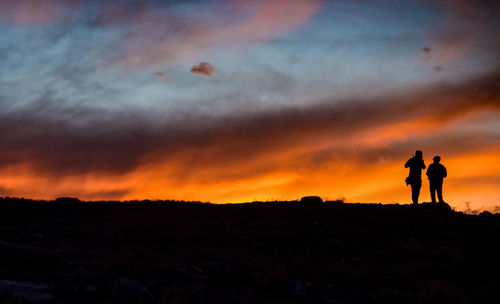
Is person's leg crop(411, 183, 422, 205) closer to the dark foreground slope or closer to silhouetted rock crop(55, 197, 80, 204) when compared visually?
the dark foreground slope

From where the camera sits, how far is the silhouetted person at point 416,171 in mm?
23500

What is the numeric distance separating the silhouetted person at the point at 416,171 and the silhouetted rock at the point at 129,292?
627 inches

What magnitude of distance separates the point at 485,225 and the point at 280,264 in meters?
10.0

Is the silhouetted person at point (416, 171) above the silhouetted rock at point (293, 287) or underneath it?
above

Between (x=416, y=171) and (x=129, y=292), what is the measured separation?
53.8 feet

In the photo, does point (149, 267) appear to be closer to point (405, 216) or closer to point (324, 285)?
point (324, 285)

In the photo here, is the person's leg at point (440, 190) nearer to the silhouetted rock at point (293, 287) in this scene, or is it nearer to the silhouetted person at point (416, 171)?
the silhouetted person at point (416, 171)

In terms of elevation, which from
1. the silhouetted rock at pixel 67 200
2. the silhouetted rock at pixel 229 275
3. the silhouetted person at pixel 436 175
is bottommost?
the silhouetted rock at pixel 229 275

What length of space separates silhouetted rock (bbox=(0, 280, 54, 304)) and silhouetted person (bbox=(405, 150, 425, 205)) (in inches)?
688

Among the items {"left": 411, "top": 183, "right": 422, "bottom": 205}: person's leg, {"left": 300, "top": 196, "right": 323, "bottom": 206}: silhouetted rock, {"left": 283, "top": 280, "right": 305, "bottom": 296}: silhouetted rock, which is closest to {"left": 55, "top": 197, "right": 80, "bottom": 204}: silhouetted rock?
{"left": 300, "top": 196, "right": 323, "bottom": 206}: silhouetted rock

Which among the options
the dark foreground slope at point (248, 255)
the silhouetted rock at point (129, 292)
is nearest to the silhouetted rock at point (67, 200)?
the dark foreground slope at point (248, 255)

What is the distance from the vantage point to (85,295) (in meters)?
11.0

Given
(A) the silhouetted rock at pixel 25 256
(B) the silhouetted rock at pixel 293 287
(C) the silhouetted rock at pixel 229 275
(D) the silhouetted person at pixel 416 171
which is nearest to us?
(B) the silhouetted rock at pixel 293 287

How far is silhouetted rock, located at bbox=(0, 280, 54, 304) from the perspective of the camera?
32.8ft
